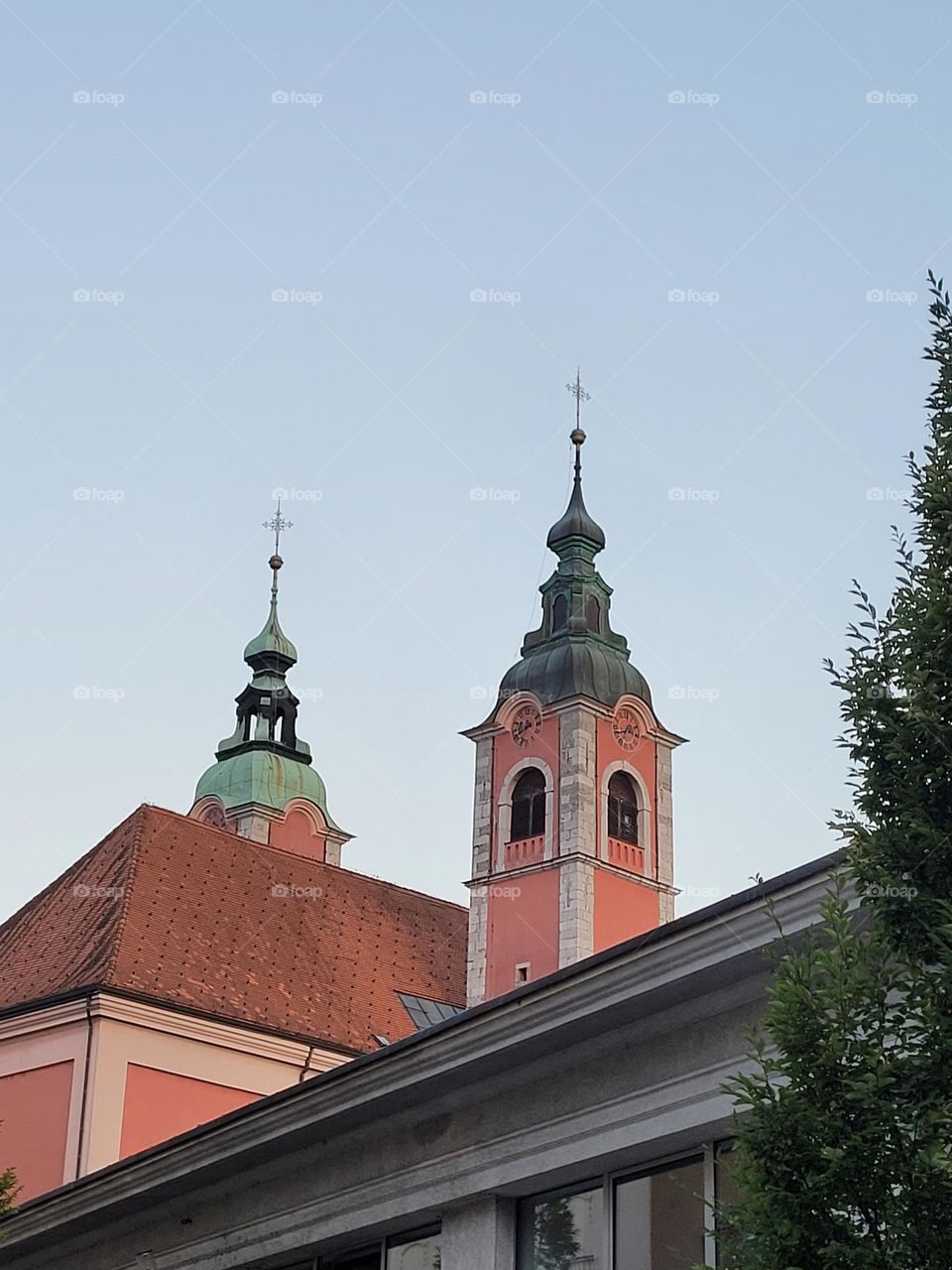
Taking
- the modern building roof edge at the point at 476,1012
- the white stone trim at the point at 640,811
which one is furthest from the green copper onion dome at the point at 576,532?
the modern building roof edge at the point at 476,1012

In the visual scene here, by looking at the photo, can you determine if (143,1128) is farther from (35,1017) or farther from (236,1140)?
(236,1140)

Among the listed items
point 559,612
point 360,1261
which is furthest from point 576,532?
point 360,1261

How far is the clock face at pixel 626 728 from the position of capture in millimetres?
46656

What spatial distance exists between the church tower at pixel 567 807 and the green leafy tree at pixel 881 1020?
114ft

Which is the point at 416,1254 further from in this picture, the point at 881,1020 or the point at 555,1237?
the point at 881,1020

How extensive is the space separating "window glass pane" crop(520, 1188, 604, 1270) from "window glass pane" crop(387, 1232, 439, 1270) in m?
0.89

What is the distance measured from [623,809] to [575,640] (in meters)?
4.57

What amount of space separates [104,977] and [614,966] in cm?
2125

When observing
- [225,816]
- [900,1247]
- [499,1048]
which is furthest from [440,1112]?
[225,816]

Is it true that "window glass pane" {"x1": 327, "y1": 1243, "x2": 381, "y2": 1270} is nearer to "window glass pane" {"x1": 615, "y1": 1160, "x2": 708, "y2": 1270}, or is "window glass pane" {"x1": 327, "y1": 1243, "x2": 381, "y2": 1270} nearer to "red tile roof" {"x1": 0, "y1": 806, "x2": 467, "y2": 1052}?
"window glass pane" {"x1": 615, "y1": 1160, "x2": 708, "y2": 1270}

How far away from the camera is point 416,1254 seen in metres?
12.7

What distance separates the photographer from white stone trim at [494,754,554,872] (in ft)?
148

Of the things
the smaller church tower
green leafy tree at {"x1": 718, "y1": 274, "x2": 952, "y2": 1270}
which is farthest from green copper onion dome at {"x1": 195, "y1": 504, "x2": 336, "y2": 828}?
green leafy tree at {"x1": 718, "y1": 274, "x2": 952, "y2": 1270}

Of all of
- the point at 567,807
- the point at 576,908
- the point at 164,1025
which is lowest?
the point at 164,1025
